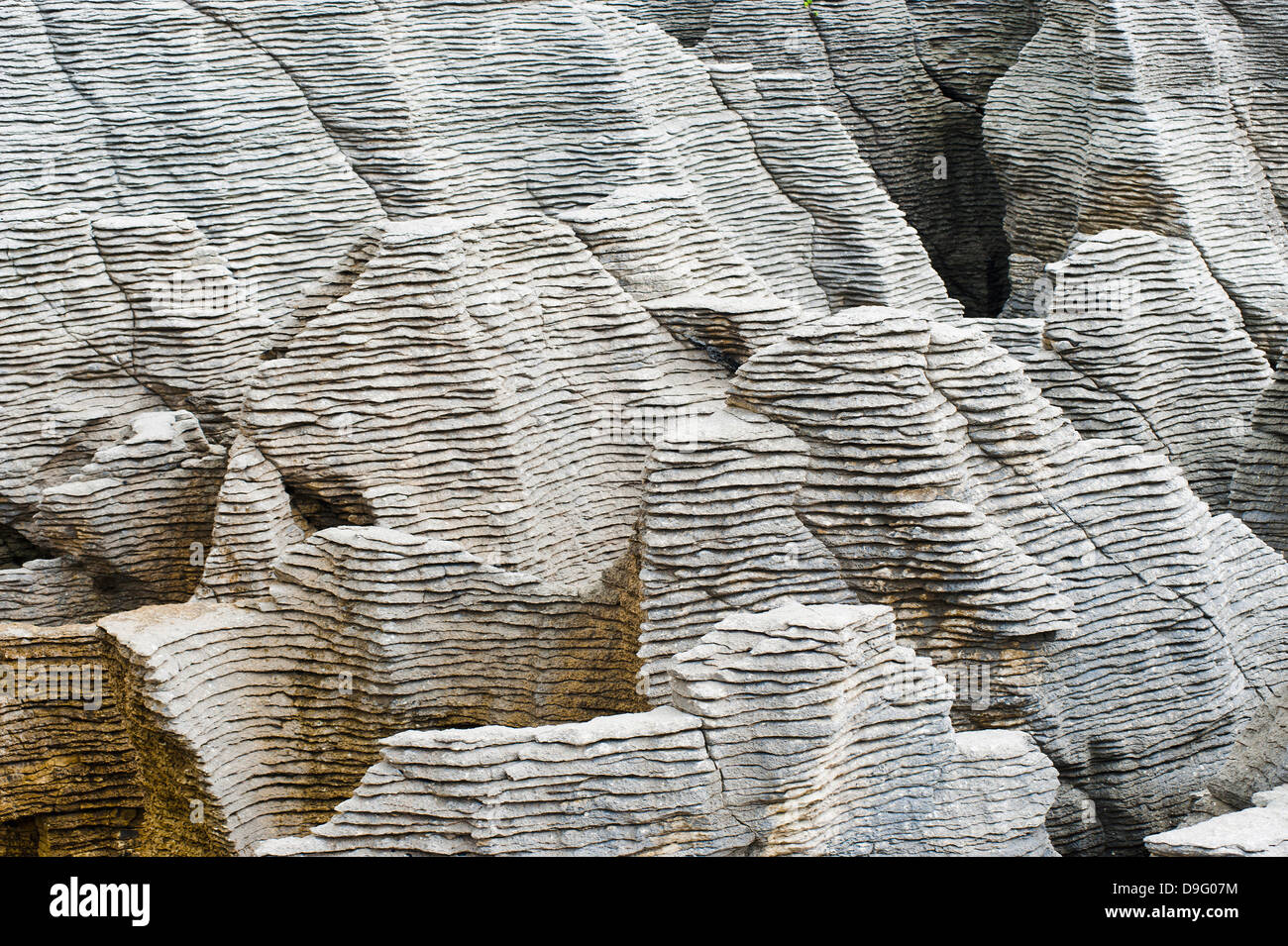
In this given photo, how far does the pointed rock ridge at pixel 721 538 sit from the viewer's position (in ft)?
45.5

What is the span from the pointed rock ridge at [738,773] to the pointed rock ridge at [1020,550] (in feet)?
3.59

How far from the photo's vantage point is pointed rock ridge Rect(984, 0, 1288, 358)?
20.7 metres

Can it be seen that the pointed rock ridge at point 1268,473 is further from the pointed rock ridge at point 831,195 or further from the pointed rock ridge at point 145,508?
the pointed rock ridge at point 145,508

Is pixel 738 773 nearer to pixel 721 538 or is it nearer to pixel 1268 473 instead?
pixel 721 538

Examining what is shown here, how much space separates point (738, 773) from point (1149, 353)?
322 inches

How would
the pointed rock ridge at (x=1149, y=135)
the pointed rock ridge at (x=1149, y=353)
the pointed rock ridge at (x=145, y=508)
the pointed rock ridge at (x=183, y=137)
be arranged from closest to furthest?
the pointed rock ridge at (x=145, y=508) → the pointed rock ridge at (x=1149, y=353) → the pointed rock ridge at (x=183, y=137) → the pointed rock ridge at (x=1149, y=135)

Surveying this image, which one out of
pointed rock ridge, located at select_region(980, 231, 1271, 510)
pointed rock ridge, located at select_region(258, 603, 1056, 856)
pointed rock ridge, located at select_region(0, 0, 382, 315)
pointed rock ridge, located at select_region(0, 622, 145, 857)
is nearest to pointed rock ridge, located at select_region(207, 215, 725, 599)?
pointed rock ridge, located at select_region(0, 622, 145, 857)

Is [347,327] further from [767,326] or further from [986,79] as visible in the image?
[986,79]

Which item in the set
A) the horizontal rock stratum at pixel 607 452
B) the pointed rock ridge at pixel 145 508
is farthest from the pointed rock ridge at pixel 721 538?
the pointed rock ridge at pixel 145 508

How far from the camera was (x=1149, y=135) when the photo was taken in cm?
2081

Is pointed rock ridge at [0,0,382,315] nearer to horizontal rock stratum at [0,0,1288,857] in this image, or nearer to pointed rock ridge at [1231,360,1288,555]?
horizontal rock stratum at [0,0,1288,857]

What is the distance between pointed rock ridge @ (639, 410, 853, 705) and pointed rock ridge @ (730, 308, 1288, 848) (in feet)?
0.70
